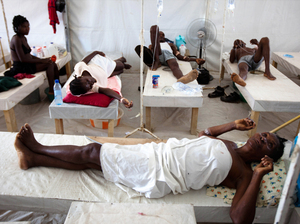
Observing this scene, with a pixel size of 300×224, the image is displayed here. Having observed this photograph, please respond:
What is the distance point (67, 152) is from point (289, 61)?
4474 mm

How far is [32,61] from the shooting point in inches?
155

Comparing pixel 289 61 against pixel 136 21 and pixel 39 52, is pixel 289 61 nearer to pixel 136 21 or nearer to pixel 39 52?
pixel 136 21

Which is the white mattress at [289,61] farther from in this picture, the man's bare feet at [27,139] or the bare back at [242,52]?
the man's bare feet at [27,139]

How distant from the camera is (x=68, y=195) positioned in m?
1.88

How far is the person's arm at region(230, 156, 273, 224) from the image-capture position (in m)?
1.71

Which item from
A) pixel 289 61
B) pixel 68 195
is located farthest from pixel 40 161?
pixel 289 61

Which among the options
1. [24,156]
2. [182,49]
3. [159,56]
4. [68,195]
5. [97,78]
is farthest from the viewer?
[182,49]

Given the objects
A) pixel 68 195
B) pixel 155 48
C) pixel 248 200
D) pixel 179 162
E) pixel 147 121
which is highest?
pixel 155 48

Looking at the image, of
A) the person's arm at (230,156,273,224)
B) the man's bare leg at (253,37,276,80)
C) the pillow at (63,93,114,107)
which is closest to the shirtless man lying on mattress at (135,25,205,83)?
the man's bare leg at (253,37,276,80)

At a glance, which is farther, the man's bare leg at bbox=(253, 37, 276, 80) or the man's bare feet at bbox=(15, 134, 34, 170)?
the man's bare leg at bbox=(253, 37, 276, 80)

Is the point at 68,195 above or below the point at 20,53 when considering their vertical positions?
below

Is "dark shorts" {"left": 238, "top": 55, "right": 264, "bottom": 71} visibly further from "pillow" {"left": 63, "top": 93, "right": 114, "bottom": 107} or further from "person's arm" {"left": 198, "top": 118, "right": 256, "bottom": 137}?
"pillow" {"left": 63, "top": 93, "right": 114, "bottom": 107}

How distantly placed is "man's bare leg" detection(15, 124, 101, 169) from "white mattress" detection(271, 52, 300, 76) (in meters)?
3.99

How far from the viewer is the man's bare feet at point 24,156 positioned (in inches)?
80.8
